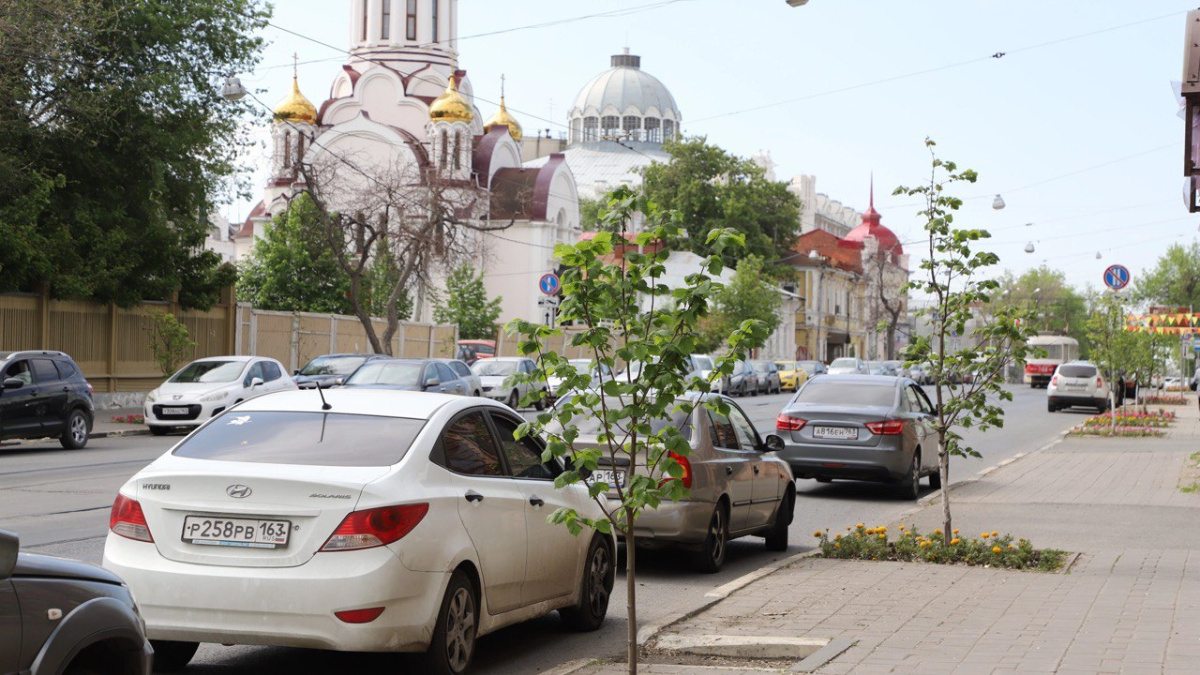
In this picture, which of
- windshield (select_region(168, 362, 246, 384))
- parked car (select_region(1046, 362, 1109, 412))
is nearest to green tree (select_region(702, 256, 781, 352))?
parked car (select_region(1046, 362, 1109, 412))

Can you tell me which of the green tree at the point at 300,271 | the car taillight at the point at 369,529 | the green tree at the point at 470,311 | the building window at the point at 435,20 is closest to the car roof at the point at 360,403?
the car taillight at the point at 369,529

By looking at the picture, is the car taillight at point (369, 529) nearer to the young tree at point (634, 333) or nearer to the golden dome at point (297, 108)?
the young tree at point (634, 333)

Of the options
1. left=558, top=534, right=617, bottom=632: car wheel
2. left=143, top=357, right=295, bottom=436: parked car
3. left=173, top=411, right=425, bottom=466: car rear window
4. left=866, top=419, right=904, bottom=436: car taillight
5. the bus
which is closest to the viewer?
left=173, top=411, right=425, bottom=466: car rear window

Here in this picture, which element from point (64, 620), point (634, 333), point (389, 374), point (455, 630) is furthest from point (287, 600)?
point (389, 374)

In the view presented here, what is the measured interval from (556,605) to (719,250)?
9.63 feet

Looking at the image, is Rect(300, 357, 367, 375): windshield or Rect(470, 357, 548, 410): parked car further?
Rect(470, 357, 548, 410): parked car

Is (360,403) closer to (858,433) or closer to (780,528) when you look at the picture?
(780,528)

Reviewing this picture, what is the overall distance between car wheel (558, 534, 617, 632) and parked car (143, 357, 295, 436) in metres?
18.5

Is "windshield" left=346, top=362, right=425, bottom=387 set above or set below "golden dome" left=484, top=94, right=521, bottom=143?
below

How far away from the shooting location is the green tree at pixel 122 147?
99.6 feet

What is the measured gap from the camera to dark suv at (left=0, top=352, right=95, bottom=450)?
887 inches

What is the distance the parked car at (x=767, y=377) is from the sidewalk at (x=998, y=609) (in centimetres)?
4502

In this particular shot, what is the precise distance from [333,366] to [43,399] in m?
11.5

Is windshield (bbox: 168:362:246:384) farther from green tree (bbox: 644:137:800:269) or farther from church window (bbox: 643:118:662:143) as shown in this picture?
church window (bbox: 643:118:662:143)
